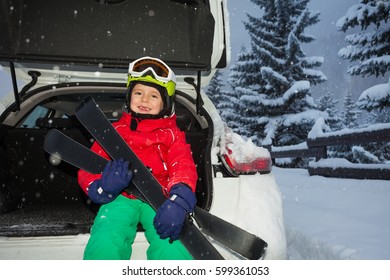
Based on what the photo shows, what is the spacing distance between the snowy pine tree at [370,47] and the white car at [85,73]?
917cm

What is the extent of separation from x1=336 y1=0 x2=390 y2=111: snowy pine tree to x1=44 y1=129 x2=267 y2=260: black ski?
1006cm

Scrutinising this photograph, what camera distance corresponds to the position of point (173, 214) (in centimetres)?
188

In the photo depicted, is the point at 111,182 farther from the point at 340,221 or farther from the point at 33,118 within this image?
the point at 340,221

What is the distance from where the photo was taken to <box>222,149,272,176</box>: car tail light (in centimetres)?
231

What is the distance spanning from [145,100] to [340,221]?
9.70ft

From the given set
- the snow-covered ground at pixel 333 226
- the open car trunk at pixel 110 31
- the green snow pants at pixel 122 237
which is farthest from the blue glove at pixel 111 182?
the open car trunk at pixel 110 31

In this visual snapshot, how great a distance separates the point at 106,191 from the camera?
2.01 meters

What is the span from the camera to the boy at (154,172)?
1.88 meters

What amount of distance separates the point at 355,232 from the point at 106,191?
114 inches

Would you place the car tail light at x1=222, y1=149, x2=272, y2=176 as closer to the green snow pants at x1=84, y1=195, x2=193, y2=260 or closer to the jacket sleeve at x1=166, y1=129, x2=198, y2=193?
the jacket sleeve at x1=166, y1=129, x2=198, y2=193

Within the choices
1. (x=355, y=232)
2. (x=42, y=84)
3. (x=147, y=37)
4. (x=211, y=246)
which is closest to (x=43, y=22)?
(x=42, y=84)

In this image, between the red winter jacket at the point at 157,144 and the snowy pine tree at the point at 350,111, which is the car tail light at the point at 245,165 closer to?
the red winter jacket at the point at 157,144

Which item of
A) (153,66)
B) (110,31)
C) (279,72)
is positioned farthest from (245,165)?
(279,72)

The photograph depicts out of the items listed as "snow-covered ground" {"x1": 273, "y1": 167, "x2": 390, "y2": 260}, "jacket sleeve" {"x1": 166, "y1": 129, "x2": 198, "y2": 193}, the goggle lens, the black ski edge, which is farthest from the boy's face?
"snow-covered ground" {"x1": 273, "y1": 167, "x2": 390, "y2": 260}
